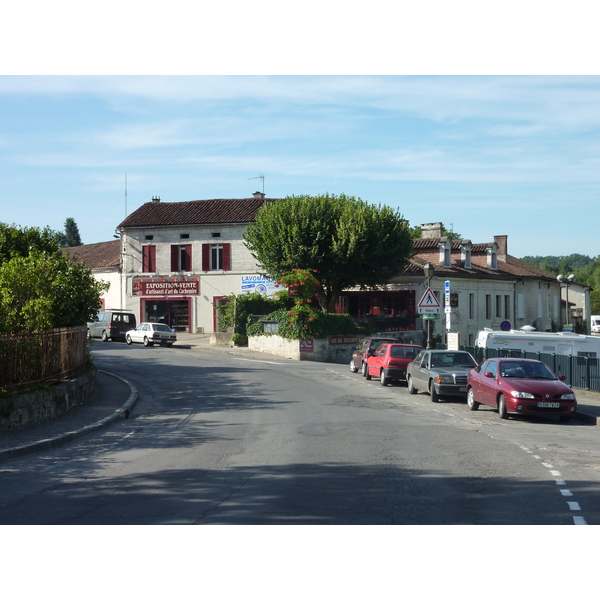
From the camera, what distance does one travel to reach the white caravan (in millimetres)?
31953

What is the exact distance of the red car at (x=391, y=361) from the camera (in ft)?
86.1

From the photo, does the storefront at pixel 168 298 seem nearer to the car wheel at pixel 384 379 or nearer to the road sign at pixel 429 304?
the road sign at pixel 429 304

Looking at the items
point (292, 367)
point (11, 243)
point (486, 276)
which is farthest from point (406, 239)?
point (11, 243)

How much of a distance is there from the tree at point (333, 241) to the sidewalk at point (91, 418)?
18167 mm

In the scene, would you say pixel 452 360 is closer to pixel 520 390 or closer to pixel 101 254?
pixel 520 390

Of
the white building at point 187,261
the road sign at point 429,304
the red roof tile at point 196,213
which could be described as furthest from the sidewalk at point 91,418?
the red roof tile at point 196,213

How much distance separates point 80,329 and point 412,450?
448 inches

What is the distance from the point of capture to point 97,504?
8.13 metres

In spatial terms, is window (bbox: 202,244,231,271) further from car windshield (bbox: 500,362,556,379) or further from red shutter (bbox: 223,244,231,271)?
car windshield (bbox: 500,362,556,379)

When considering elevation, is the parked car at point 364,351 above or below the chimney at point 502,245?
below

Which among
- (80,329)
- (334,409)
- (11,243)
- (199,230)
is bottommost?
(334,409)

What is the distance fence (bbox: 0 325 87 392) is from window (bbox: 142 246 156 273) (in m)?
33.1
